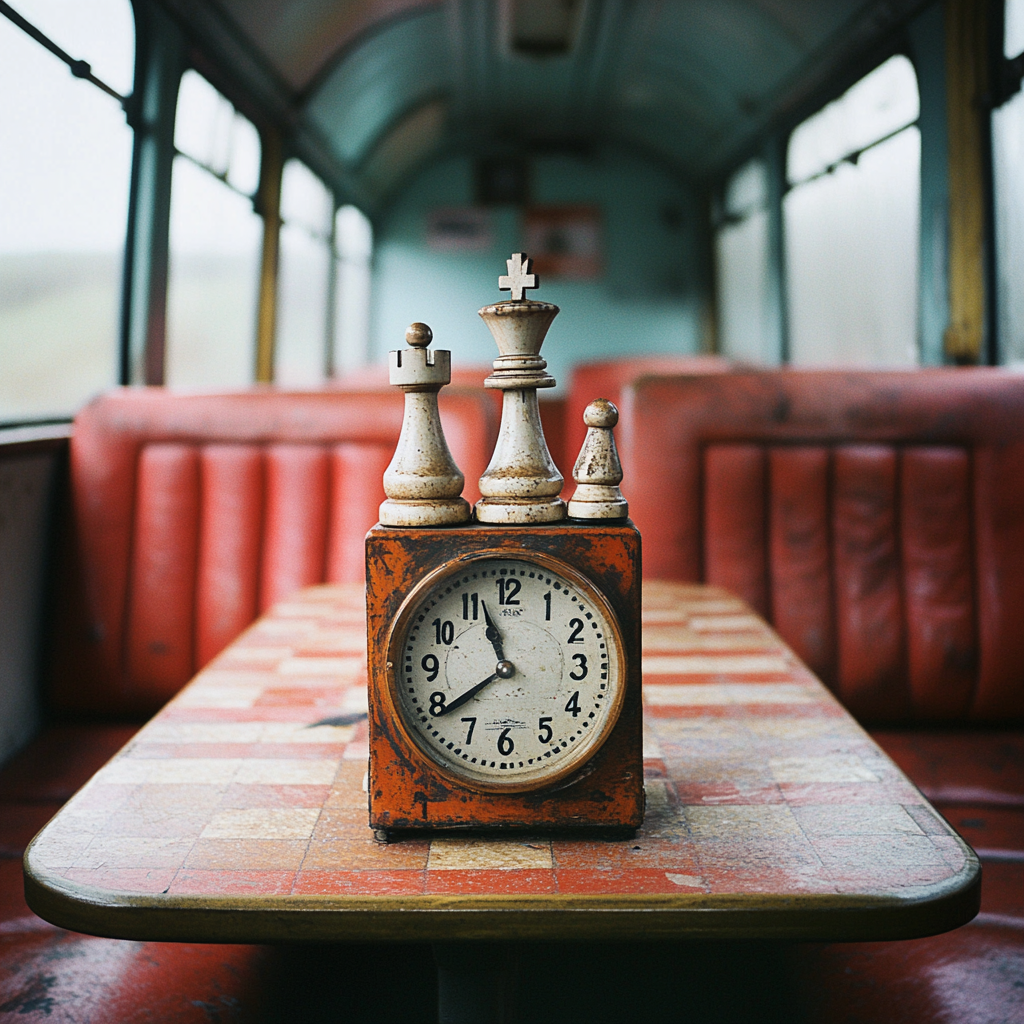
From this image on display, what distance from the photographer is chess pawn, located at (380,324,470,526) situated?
78cm

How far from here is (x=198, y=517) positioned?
2.14 metres

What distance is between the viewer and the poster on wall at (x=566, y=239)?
7.79 metres

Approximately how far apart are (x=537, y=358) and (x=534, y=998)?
100 cm

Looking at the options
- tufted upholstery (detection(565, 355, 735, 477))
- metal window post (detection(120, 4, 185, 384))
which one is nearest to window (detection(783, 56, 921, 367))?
tufted upholstery (detection(565, 355, 735, 477))

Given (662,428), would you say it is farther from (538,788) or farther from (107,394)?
(538,788)

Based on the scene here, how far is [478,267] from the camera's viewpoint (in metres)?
7.83

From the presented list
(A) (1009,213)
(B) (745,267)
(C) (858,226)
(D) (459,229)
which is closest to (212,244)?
(C) (858,226)

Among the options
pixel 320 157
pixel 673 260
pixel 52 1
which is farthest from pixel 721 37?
pixel 52 1

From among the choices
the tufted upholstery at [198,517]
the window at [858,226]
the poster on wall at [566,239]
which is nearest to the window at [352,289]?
the poster on wall at [566,239]

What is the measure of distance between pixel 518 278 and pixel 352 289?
6.36m

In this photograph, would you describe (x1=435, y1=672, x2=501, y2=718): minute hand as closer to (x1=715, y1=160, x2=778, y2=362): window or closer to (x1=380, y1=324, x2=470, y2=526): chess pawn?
(x1=380, y1=324, x2=470, y2=526): chess pawn

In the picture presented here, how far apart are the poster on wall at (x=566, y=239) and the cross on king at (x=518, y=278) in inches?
283

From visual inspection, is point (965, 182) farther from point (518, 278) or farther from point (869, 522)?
point (518, 278)

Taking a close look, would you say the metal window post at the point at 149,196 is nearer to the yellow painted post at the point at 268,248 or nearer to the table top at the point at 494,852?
the yellow painted post at the point at 268,248
